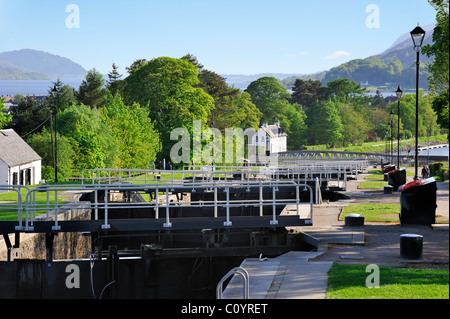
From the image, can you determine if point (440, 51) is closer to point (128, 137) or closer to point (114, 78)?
point (128, 137)

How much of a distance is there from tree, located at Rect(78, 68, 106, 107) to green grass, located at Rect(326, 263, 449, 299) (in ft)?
334

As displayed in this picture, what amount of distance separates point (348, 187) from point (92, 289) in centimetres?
3156

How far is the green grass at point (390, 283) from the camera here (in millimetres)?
15180

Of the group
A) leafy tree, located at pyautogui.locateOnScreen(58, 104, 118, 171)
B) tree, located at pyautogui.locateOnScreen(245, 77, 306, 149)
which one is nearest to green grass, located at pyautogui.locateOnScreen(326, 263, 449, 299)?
leafy tree, located at pyautogui.locateOnScreen(58, 104, 118, 171)

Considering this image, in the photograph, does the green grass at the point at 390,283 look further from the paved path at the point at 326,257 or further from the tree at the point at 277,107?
the tree at the point at 277,107

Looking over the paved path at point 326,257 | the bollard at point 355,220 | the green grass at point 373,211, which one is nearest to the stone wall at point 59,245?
the paved path at point 326,257

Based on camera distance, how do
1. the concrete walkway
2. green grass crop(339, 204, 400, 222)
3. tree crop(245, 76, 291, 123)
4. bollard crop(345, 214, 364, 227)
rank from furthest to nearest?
tree crop(245, 76, 291, 123)
green grass crop(339, 204, 400, 222)
bollard crop(345, 214, 364, 227)
the concrete walkway

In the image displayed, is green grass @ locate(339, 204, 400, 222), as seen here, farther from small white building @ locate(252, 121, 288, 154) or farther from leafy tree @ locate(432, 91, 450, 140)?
small white building @ locate(252, 121, 288, 154)

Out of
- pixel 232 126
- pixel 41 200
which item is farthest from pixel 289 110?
pixel 41 200

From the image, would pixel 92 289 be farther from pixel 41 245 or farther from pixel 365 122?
pixel 365 122

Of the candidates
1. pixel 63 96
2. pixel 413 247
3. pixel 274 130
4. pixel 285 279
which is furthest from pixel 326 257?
pixel 274 130

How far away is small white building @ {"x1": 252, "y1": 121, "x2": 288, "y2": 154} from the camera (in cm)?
14950

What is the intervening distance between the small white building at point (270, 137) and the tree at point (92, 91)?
39088mm

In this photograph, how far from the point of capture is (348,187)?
50.4 meters
